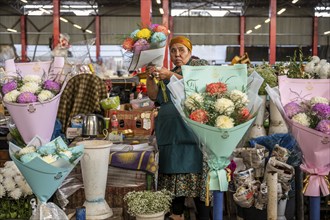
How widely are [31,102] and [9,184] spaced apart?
0.52 meters

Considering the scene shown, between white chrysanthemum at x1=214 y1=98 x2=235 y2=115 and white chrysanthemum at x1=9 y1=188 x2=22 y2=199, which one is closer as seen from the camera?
white chrysanthemum at x1=214 y1=98 x2=235 y2=115

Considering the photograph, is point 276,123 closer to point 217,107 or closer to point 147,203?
point 147,203

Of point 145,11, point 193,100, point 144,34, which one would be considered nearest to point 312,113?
point 193,100

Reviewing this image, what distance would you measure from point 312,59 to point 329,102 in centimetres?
72

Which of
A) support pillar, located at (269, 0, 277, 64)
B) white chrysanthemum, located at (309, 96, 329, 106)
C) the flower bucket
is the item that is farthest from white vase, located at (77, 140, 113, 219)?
support pillar, located at (269, 0, 277, 64)

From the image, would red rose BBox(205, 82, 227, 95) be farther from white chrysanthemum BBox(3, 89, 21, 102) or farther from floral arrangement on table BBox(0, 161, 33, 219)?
floral arrangement on table BBox(0, 161, 33, 219)

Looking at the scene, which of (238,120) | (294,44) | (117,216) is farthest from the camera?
(294,44)

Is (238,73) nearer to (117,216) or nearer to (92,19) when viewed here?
(117,216)

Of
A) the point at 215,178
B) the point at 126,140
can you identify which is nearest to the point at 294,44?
the point at 126,140

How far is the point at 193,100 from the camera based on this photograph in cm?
209

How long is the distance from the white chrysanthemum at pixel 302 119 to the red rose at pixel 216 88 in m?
0.35

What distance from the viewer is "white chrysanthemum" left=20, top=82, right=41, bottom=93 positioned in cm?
259

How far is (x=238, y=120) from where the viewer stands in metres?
2.05

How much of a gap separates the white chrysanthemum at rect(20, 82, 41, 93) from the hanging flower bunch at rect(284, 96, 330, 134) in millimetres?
1362
